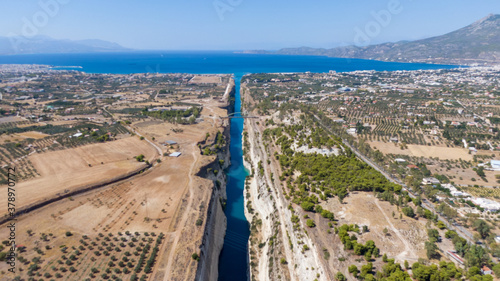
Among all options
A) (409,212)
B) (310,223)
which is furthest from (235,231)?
(409,212)

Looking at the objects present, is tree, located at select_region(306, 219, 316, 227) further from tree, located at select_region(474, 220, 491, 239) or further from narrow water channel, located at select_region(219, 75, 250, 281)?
tree, located at select_region(474, 220, 491, 239)

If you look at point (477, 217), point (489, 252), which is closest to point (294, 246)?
point (489, 252)

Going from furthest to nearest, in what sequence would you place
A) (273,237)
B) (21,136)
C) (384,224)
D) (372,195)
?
(21,136) → (372,195) → (273,237) → (384,224)

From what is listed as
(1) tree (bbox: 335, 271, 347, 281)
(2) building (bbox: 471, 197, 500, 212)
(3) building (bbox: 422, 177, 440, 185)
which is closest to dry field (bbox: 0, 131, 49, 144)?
(1) tree (bbox: 335, 271, 347, 281)

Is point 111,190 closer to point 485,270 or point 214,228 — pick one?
point 214,228

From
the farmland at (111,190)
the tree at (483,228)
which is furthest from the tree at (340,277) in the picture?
the tree at (483,228)
